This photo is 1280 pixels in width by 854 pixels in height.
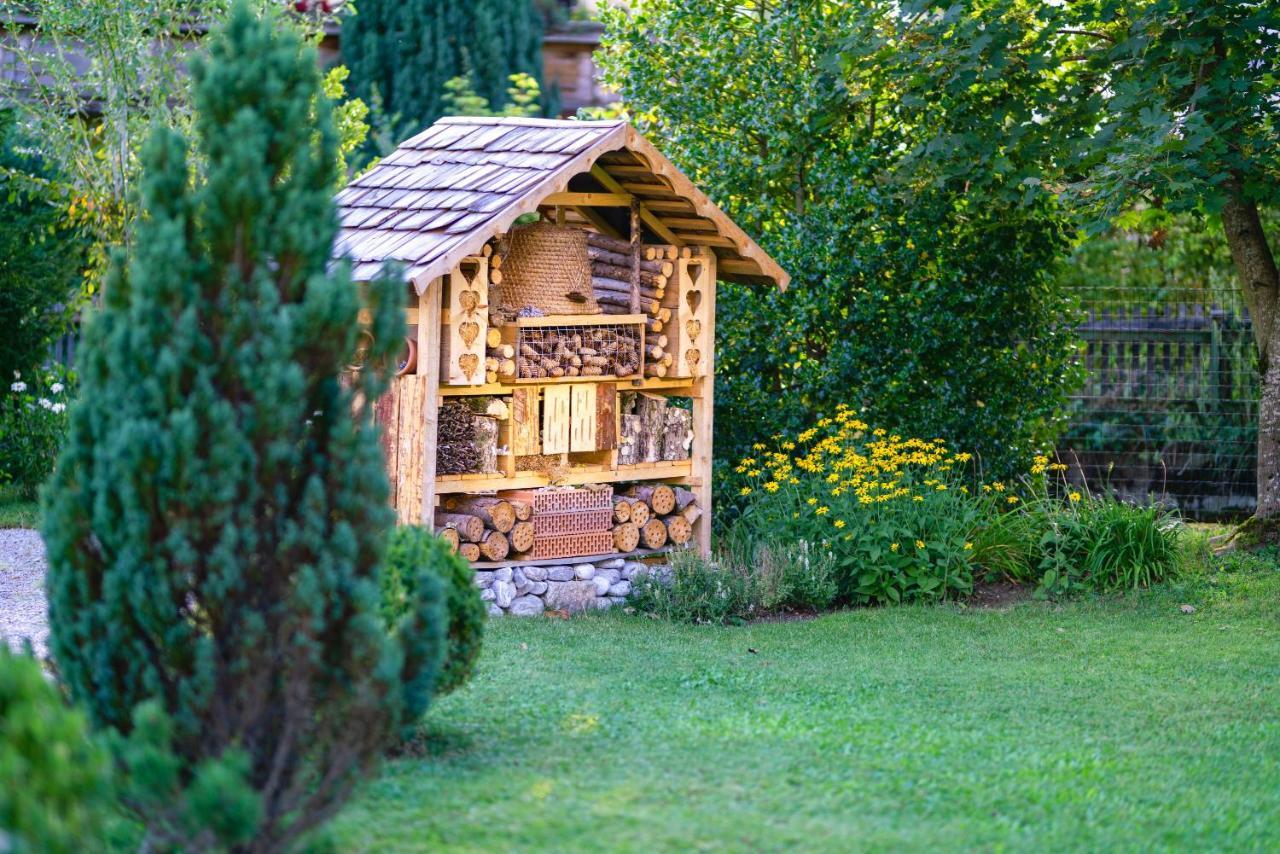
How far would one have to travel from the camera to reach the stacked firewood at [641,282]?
9492mm

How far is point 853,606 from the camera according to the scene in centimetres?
957

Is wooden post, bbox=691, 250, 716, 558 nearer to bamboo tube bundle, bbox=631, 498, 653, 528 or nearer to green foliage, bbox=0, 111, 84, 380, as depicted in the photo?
bamboo tube bundle, bbox=631, 498, 653, 528

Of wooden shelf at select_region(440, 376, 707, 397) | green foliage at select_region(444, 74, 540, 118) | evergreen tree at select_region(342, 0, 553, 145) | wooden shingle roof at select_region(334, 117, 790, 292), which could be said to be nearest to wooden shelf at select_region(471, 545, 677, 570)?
wooden shelf at select_region(440, 376, 707, 397)

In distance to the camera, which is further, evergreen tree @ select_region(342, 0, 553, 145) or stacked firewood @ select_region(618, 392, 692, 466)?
evergreen tree @ select_region(342, 0, 553, 145)

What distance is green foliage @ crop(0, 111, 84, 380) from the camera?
41.0 feet

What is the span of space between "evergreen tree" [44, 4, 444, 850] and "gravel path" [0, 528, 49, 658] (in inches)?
125

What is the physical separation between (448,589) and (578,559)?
12.2 feet

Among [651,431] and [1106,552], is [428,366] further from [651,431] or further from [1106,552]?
[1106,552]

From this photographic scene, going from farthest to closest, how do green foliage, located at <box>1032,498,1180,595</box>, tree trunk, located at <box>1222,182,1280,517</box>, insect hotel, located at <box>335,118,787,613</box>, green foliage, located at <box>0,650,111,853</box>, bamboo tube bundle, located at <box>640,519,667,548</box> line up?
1. tree trunk, located at <box>1222,182,1280,517</box>
2. green foliage, located at <box>1032,498,1180,595</box>
3. bamboo tube bundle, located at <box>640,519,667,548</box>
4. insect hotel, located at <box>335,118,787,613</box>
5. green foliage, located at <box>0,650,111,853</box>

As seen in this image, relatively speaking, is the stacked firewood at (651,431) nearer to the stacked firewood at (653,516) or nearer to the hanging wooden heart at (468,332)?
the stacked firewood at (653,516)

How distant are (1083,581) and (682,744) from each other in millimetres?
4885

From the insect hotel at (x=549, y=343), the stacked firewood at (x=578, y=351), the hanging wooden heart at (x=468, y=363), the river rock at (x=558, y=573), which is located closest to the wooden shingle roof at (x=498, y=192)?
the insect hotel at (x=549, y=343)

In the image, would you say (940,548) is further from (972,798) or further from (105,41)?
(105,41)

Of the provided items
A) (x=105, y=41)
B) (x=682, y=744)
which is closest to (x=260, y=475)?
(x=682, y=744)
